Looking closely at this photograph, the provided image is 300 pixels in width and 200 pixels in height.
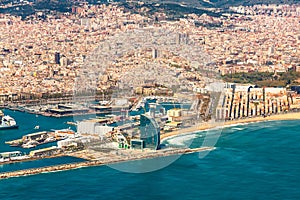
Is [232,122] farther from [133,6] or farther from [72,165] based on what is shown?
[133,6]

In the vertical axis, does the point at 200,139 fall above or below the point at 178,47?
below

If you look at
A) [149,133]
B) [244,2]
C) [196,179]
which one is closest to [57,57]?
[149,133]

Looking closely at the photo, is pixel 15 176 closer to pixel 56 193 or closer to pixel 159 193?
pixel 56 193

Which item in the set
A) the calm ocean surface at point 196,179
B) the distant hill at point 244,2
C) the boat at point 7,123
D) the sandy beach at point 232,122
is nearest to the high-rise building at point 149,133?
the calm ocean surface at point 196,179

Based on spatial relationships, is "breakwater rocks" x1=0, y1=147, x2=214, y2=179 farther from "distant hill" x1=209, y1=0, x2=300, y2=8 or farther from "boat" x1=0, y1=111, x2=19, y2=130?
"distant hill" x1=209, y1=0, x2=300, y2=8

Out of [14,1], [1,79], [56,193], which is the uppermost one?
[14,1]

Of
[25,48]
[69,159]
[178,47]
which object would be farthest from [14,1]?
[69,159]

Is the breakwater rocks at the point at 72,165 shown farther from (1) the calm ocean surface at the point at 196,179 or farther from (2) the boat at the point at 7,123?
(2) the boat at the point at 7,123
